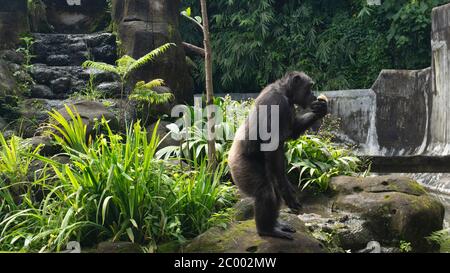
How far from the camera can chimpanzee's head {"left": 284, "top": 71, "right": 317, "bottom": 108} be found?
5570 mm

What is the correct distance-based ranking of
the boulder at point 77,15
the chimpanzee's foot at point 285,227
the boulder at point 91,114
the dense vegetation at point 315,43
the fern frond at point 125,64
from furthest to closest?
the dense vegetation at point 315,43, the boulder at point 77,15, the fern frond at point 125,64, the boulder at point 91,114, the chimpanzee's foot at point 285,227

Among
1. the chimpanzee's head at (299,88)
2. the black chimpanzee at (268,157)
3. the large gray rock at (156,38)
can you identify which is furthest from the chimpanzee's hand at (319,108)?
the large gray rock at (156,38)

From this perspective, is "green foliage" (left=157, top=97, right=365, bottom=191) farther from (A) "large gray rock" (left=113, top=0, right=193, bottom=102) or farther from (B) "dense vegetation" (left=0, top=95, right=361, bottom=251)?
(A) "large gray rock" (left=113, top=0, right=193, bottom=102)

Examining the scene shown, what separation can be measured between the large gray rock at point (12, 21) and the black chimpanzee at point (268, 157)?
801 centimetres

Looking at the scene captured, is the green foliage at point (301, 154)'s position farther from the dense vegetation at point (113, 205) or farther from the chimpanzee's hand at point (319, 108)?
the chimpanzee's hand at point (319, 108)

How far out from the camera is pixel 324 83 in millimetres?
16953

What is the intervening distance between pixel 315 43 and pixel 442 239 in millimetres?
11559

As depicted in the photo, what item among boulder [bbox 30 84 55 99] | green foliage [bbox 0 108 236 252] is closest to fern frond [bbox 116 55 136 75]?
boulder [bbox 30 84 55 99]

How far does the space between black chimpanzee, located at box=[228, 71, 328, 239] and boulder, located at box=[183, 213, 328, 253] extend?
10 cm

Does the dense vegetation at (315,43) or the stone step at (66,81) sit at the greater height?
the dense vegetation at (315,43)

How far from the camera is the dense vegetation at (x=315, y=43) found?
54.7 feet
